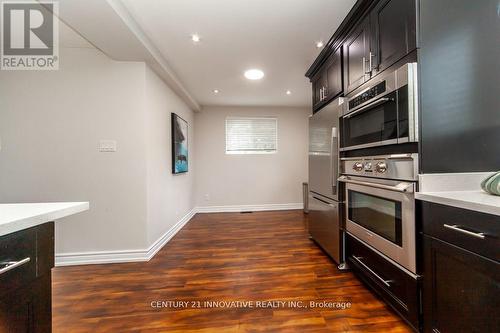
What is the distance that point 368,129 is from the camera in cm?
167

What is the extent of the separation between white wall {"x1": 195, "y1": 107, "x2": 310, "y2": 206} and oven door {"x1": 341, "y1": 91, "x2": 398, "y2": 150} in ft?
10.1

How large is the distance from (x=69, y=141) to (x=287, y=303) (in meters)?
2.77

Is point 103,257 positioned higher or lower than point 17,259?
lower

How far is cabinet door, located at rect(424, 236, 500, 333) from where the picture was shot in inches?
35.8

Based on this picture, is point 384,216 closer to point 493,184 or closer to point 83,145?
point 493,184

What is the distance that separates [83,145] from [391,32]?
306cm

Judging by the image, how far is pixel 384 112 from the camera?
1.47 meters

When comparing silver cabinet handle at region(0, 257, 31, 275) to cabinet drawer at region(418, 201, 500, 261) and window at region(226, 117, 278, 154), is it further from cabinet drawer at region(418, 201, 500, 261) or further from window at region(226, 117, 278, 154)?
window at region(226, 117, 278, 154)

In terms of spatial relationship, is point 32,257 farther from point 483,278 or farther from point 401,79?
point 401,79

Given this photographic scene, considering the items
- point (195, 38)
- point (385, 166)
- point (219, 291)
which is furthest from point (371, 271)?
point (195, 38)

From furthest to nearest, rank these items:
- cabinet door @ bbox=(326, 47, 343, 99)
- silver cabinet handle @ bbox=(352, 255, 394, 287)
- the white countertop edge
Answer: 1. cabinet door @ bbox=(326, 47, 343, 99)
2. silver cabinet handle @ bbox=(352, 255, 394, 287)
3. the white countertop edge

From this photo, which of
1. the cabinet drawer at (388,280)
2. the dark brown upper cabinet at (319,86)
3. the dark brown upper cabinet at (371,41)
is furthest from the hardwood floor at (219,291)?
the dark brown upper cabinet at (319,86)

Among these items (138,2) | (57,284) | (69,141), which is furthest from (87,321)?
(138,2)

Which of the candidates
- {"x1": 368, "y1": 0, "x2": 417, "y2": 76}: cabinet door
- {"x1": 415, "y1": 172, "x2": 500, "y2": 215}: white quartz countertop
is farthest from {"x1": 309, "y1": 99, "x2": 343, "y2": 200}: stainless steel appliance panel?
{"x1": 415, "y1": 172, "x2": 500, "y2": 215}: white quartz countertop
